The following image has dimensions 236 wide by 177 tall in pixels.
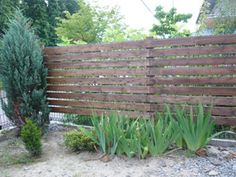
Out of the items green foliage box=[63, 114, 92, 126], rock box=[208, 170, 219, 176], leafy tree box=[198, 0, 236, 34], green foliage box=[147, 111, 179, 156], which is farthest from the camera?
leafy tree box=[198, 0, 236, 34]

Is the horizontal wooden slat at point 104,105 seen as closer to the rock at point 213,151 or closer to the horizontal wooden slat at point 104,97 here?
the horizontal wooden slat at point 104,97

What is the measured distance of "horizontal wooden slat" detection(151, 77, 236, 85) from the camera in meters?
3.60

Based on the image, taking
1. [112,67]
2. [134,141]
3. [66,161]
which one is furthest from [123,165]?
[112,67]

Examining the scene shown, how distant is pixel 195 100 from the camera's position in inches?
150

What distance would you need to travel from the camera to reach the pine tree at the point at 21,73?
14.3ft

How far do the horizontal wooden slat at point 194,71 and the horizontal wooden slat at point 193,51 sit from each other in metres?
0.22

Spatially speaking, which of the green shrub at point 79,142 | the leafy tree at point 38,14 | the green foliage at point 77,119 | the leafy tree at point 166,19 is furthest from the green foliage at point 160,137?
the leafy tree at point 38,14

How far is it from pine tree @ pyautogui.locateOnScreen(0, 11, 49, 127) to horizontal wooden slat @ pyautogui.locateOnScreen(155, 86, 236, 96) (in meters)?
2.08

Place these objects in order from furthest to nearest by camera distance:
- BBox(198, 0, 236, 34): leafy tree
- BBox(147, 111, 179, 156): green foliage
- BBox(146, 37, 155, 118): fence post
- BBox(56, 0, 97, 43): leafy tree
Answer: BBox(56, 0, 97, 43): leafy tree, BBox(198, 0, 236, 34): leafy tree, BBox(146, 37, 155, 118): fence post, BBox(147, 111, 179, 156): green foliage

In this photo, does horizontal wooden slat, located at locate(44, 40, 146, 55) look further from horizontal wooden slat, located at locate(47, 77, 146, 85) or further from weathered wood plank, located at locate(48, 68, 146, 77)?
horizontal wooden slat, located at locate(47, 77, 146, 85)

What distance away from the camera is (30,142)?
11.1 feet

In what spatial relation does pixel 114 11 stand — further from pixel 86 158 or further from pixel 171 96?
pixel 86 158

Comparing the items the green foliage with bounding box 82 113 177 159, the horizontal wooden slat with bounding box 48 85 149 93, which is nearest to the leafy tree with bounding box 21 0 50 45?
the horizontal wooden slat with bounding box 48 85 149 93

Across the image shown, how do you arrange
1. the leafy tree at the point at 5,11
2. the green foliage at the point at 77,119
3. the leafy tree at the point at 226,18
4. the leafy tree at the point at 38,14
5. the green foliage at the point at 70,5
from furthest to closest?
the green foliage at the point at 70,5 < the leafy tree at the point at 38,14 < the leafy tree at the point at 5,11 < the leafy tree at the point at 226,18 < the green foliage at the point at 77,119
